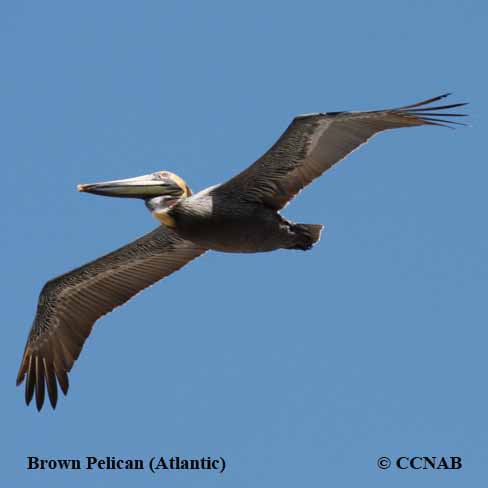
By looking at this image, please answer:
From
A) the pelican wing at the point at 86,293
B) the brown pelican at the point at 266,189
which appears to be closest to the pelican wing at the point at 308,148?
the brown pelican at the point at 266,189

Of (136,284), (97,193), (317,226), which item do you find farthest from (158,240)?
(317,226)

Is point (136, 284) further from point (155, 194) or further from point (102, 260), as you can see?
point (155, 194)

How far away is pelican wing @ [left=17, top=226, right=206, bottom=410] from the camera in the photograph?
507 inches

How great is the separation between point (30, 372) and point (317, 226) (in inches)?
157

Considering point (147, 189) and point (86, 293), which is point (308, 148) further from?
point (86, 293)

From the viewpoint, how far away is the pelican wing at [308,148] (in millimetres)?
10758

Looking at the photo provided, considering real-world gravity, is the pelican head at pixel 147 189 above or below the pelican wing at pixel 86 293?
above

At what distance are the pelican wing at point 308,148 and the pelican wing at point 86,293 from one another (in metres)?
1.92

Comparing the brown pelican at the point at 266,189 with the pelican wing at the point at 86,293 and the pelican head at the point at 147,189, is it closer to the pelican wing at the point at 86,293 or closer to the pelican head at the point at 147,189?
the pelican head at the point at 147,189

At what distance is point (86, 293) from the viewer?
13.1 metres

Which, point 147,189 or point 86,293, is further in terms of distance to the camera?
point 86,293

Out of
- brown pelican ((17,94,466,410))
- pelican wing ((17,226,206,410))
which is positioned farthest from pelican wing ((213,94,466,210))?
pelican wing ((17,226,206,410))

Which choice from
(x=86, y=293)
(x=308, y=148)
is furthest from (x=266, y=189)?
Result: (x=86, y=293)

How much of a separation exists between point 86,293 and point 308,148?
11.8 feet
